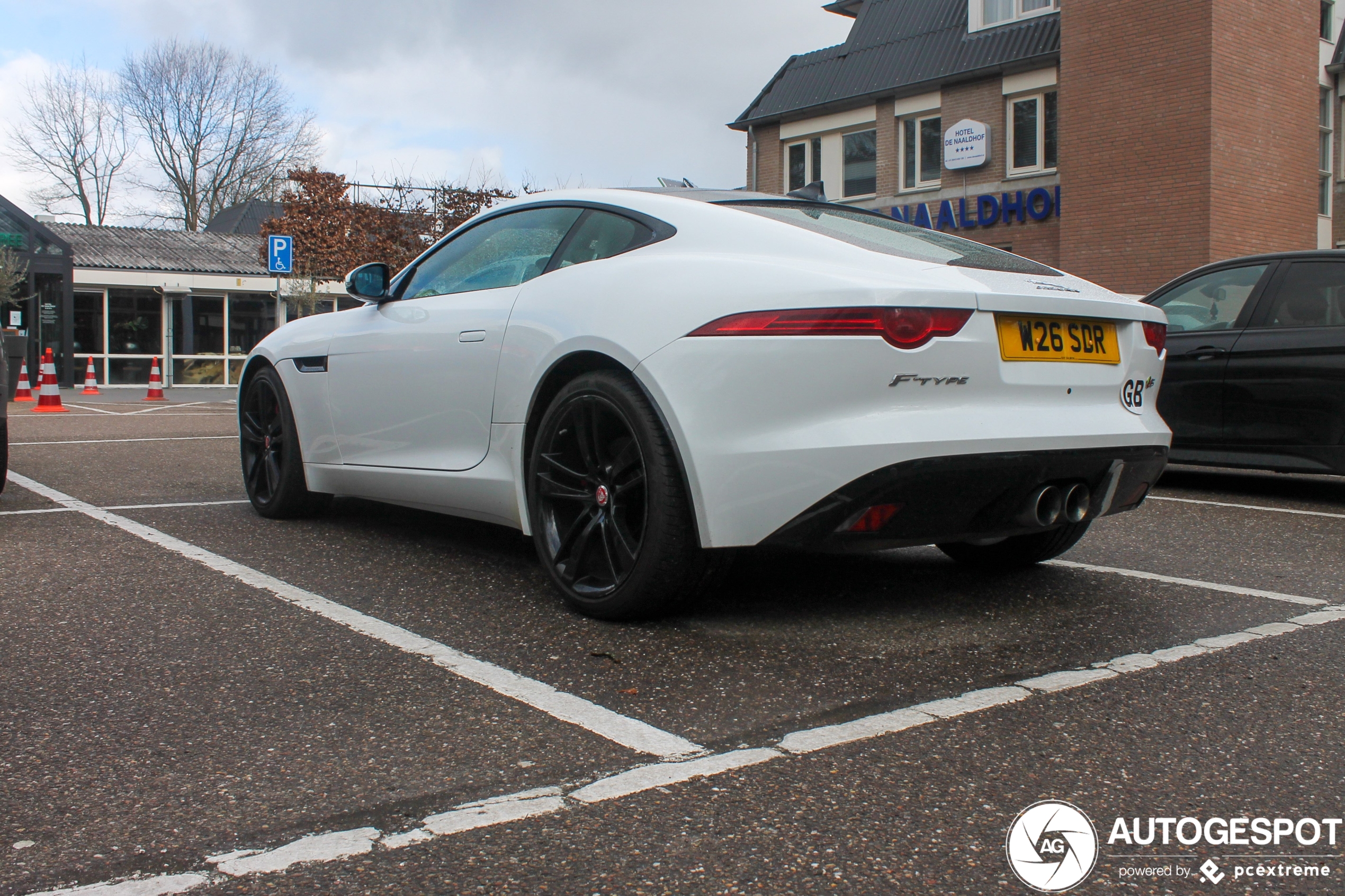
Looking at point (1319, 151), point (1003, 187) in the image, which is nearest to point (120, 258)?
point (1003, 187)

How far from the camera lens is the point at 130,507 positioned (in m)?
5.95

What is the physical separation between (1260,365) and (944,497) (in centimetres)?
439

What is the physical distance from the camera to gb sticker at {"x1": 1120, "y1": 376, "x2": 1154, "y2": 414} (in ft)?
11.8

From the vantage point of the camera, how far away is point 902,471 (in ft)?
10.0

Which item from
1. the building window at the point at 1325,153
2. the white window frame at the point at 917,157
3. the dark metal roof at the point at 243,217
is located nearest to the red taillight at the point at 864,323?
the white window frame at the point at 917,157

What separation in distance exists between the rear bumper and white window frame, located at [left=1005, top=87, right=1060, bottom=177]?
19.4 meters

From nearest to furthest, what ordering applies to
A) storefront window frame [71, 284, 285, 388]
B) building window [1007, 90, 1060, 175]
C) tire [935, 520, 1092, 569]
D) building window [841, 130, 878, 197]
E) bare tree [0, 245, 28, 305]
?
tire [935, 520, 1092, 569], building window [1007, 90, 1060, 175], building window [841, 130, 878, 197], bare tree [0, 245, 28, 305], storefront window frame [71, 284, 285, 388]

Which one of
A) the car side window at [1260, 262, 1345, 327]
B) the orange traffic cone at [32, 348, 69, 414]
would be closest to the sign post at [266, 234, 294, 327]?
the orange traffic cone at [32, 348, 69, 414]

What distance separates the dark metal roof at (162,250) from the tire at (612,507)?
2709 centimetres

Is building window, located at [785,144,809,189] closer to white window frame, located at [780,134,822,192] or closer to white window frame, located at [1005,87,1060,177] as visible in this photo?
white window frame, located at [780,134,822,192]

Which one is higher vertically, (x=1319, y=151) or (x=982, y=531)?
(x=1319, y=151)

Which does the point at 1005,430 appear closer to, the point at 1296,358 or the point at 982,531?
the point at 982,531

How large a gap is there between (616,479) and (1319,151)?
22.5 metres

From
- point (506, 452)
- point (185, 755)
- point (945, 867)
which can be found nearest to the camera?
point (945, 867)
